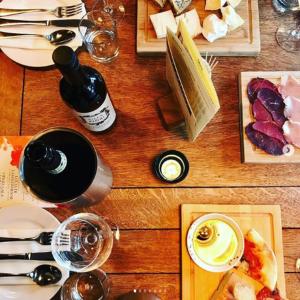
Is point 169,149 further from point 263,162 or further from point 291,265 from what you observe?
point 291,265

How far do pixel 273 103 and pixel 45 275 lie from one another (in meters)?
0.54

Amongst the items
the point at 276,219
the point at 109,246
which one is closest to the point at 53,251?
the point at 109,246

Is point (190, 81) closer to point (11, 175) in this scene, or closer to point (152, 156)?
point (152, 156)

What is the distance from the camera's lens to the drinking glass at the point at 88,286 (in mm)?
883

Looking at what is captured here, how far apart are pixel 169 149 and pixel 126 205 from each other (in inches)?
5.5

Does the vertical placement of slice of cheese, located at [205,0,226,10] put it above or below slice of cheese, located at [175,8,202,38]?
above

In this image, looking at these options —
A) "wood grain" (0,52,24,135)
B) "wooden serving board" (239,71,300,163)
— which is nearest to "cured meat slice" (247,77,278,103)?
"wooden serving board" (239,71,300,163)

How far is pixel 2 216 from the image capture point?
0.90 metres

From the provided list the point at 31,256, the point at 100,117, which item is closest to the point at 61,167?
the point at 100,117

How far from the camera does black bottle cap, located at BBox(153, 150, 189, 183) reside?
0.93 metres

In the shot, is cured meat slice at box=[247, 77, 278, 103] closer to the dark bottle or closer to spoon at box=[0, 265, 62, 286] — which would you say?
the dark bottle

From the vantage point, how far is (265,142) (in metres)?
0.92

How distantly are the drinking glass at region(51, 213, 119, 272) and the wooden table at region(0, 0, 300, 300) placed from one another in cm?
4

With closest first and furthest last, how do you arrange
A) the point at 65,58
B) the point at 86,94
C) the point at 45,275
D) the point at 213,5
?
the point at 65,58 < the point at 86,94 < the point at 45,275 < the point at 213,5
